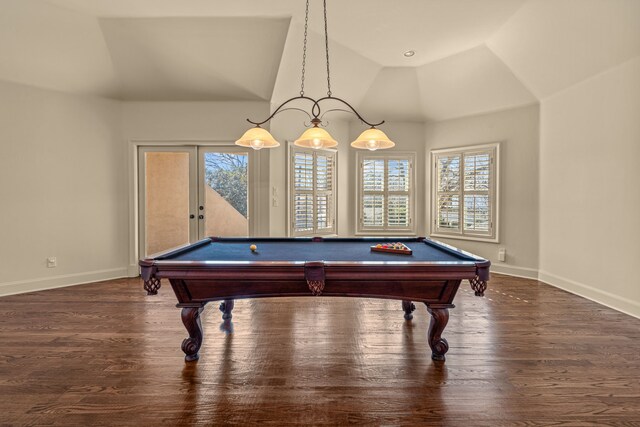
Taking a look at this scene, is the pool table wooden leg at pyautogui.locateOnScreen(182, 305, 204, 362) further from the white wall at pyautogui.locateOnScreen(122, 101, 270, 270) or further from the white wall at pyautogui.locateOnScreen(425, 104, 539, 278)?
the white wall at pyautogui.locateOnScreen(425, 104, 539, 278)

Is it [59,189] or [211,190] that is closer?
[59,189]

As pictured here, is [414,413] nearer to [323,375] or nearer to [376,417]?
[376,417]

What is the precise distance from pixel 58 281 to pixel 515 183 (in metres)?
6.97

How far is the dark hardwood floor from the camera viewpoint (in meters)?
1.87

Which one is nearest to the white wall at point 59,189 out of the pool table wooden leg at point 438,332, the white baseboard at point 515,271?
the pool table wooden leg at point 438,332

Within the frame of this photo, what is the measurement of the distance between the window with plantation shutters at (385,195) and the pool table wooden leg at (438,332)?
3.66 metres

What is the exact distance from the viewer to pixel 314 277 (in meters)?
2.16

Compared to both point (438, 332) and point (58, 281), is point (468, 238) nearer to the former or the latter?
point (438, 332)

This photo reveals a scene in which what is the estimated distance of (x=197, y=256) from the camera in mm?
2527

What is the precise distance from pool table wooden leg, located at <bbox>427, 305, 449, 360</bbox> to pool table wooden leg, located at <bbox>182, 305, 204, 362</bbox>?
1746 millimetres

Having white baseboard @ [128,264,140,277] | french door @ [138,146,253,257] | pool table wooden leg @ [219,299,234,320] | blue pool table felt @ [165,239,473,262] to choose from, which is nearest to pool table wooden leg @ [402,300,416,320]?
blue pool table felt @ [165,239,473,262]

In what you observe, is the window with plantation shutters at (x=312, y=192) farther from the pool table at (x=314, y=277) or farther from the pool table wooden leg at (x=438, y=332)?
the pool table wooden leg at (x=438, y=332)

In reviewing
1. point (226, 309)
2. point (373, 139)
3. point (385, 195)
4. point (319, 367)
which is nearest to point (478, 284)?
point (319, 367)

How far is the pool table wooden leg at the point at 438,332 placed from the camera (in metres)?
2.40
